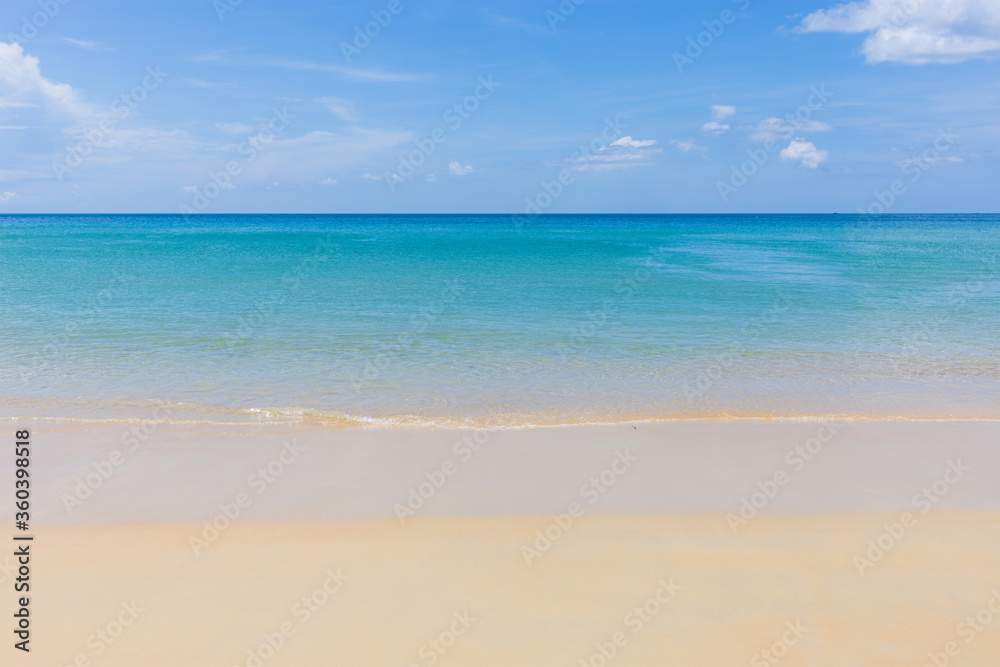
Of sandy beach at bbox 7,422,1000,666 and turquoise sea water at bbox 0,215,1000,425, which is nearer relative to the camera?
sandy beach at bbox 7,422,1000,666

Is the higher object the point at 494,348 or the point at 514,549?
the point at 514,549

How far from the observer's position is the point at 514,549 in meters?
6.05

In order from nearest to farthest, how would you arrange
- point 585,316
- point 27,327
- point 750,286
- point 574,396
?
point 574,396
point 27,327
point 585,316
point 750,286

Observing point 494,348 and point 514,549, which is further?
point 494,348

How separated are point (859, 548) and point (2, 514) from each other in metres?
8.90

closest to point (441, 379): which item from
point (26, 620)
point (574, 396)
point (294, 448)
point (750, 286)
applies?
point (574, 396)

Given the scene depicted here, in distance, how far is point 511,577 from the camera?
5617 mm

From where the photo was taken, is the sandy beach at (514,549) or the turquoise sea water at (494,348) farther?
the turquoise sea water at (494,348)

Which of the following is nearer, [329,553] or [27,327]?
[329,553]

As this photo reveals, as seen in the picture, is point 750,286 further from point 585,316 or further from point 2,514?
point 2,514

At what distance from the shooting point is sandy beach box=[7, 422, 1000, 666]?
4855 millimetres

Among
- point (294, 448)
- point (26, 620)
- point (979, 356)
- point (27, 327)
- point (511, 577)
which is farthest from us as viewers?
point (27, 327)

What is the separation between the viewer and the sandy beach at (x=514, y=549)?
15.9 feet

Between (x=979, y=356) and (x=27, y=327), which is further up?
(x=27, y=327)
